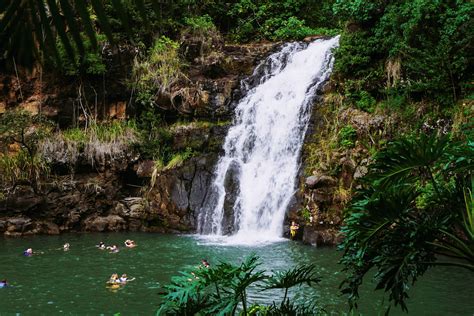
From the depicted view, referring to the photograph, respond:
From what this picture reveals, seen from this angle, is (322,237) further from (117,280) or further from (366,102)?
(117,280)

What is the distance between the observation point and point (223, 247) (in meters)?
12.2

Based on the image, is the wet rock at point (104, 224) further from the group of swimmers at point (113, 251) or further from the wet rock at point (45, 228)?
the group of swimmers at point (113, 251)

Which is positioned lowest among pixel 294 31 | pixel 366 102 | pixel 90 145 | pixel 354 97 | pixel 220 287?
pixel 220 287

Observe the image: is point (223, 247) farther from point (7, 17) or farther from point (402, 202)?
point (7, 17)

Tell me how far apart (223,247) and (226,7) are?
12.4 meters

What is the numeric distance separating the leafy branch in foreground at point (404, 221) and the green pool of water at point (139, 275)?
2139 mm

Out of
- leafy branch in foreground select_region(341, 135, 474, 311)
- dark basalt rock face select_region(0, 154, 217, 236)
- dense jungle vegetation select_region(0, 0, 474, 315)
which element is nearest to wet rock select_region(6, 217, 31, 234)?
dark basalt rock face select_region(0, 154, 217, 236)

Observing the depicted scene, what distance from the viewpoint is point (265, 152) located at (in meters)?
15.1

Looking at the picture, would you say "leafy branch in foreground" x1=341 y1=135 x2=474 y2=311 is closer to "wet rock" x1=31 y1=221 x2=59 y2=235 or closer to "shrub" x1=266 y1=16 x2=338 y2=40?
"wet rock" x1=31 y1=221 x2=59 y2=235

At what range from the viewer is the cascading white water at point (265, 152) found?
552 inches

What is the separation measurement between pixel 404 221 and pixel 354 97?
1039 centimetres

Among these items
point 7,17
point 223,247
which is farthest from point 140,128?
point 7,17

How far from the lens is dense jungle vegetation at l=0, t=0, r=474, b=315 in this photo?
0.69 m

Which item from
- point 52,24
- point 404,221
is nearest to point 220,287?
point 404,221
